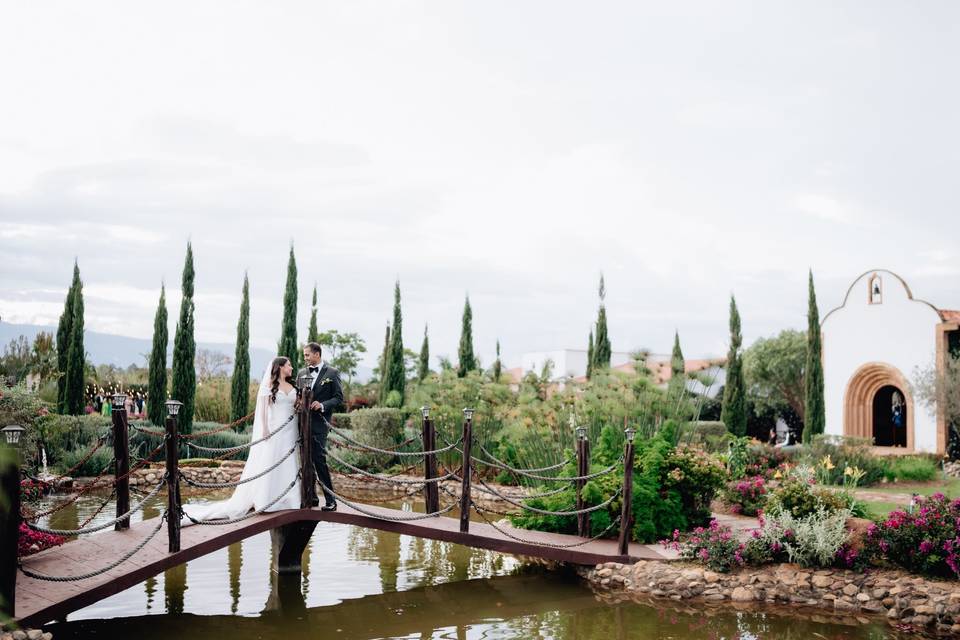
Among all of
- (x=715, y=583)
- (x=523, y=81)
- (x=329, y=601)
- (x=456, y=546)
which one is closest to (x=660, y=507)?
(x=715, y=583)

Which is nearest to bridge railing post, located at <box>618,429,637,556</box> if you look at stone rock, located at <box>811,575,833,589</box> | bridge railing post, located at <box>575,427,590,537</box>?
→ bridge railing post, located at <box>575,427,590,537</box>

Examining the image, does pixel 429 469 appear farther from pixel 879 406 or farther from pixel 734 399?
pixel 879 406

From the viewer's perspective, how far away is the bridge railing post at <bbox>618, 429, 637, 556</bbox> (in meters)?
9.20

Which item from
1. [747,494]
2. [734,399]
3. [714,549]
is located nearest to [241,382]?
[734,399]

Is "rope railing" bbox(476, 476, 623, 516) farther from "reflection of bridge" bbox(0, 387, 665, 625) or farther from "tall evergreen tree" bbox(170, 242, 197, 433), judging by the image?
"tall evergreen tree" bbox(170, 242, 197, 433)

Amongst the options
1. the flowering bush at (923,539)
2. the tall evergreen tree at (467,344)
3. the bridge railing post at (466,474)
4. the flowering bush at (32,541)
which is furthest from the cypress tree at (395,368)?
the flowering bush at (923,539)

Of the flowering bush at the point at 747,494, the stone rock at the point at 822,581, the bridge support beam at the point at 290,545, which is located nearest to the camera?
the stone rock at the point at 822,581

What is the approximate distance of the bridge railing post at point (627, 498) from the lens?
30.2ft

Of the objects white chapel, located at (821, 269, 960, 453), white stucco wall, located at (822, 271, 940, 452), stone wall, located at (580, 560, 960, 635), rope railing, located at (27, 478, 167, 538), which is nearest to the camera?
rope railing, located at (27, 478, 167, 538)

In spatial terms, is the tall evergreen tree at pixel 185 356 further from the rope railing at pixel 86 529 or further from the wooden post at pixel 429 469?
the rope railing at pixel 86 529

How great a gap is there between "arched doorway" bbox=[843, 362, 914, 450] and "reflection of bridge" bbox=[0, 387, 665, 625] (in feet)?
49.9

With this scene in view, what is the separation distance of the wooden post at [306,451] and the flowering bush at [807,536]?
15.9ft

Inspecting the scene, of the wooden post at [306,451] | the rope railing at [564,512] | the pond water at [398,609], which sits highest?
the wooden post at [306,451]

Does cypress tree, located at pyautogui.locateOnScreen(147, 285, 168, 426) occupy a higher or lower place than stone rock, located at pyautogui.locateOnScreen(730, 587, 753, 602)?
higher
